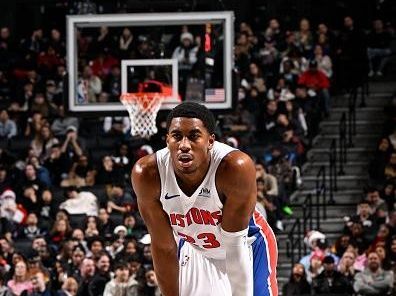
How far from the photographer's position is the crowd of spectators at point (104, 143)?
15156mm

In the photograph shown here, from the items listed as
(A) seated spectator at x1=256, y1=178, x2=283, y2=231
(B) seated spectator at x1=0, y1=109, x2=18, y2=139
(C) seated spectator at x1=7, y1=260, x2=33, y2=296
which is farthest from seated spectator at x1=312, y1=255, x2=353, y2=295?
(B) seated spectator at x1=0, y1=109, x2=18, y2=139

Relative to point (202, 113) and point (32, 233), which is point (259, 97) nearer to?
point (32, 233)

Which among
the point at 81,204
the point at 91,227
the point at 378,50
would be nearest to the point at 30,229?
the point at 81,204

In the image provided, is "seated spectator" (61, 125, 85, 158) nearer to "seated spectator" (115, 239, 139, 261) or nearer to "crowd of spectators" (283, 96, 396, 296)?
"seated spectator" (115, 239, 139, 261)

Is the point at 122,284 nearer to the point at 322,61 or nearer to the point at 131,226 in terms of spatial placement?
the point at 131,226

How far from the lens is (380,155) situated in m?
18.1

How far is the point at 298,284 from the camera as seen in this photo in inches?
577

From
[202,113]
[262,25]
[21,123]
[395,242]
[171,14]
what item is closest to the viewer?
[202,113]

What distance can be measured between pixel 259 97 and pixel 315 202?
2.01 meters

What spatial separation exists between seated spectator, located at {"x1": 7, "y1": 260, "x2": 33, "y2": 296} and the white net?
2220mm

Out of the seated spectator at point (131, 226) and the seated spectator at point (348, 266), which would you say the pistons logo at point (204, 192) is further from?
the seated spectator at point (131, 226)

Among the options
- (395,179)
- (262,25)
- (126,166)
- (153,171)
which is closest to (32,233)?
(126,166)

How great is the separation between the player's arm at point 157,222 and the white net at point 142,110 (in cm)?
653

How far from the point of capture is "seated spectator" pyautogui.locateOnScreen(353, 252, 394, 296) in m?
14.7
